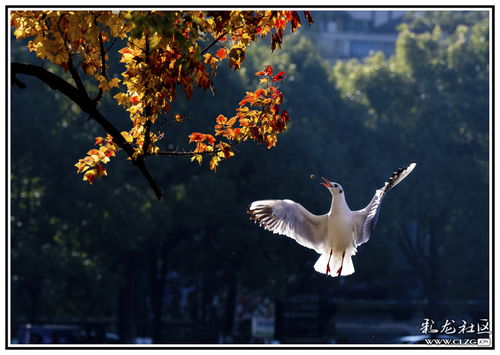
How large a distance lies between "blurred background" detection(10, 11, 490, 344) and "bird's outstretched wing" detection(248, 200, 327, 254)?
17574mm

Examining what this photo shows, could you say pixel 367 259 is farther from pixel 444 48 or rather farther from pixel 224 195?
pixel 444 48

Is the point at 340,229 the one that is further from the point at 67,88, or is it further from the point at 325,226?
the point at 67,88

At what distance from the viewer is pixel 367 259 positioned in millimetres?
33000

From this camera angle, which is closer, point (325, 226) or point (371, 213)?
point (371, 213)

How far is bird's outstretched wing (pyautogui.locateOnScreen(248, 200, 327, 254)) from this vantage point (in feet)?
31.6

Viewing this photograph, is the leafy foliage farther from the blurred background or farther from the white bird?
the blurred background

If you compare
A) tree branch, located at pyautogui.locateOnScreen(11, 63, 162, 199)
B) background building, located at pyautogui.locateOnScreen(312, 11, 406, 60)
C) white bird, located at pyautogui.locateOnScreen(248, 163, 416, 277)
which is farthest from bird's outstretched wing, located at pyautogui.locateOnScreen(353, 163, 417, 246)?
background building, located at pyautogui.locateOnScreen(312, 11, 406, 60)

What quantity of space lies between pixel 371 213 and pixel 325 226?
0.84m

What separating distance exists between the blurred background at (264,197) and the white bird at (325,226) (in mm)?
17388

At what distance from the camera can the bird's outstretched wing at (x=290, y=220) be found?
31.6 feet

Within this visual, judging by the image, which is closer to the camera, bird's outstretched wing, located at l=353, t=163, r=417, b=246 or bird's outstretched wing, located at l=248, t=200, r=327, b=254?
bird's outstretched wing, located at l=353, t=163, r=417, b=246

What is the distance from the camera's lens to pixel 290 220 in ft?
32.6

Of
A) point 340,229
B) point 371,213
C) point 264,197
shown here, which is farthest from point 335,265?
point 264,197

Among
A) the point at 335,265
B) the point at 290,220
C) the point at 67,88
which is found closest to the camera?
the point at 67,88
